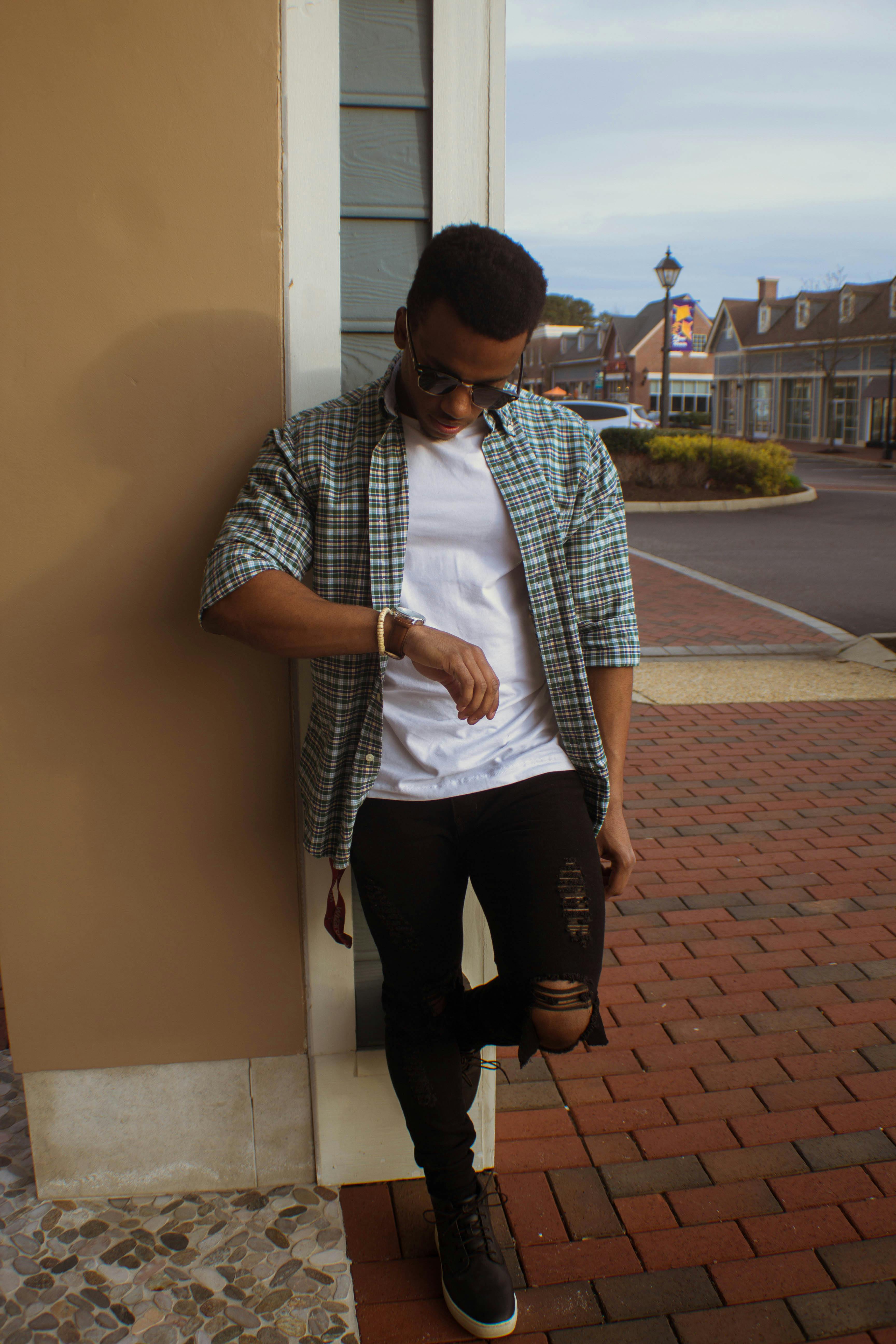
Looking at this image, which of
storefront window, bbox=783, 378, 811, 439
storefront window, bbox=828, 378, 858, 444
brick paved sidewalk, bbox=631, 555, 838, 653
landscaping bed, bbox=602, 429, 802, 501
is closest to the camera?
brick paved sidewalk, bbox=631, 555, 838, 653

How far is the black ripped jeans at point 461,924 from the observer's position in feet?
6.36

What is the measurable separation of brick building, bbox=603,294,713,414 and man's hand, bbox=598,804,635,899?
64.2 m

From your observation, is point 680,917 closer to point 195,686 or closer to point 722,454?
point 195,686

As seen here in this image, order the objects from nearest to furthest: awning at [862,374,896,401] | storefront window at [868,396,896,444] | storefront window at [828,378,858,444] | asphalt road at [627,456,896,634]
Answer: asphalt road at [627,456,896,634] < storefront window at [868,396,896,444] < awning at [862,374,896,401] < storefront window at [828,378,858,444]

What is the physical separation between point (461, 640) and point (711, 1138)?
160 cm

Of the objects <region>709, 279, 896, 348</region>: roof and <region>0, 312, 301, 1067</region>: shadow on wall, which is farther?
<region>709, 279, 896, 348</region>: roof

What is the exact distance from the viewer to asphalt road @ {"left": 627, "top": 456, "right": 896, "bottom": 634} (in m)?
10.8

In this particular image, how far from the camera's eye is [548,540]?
2004mm

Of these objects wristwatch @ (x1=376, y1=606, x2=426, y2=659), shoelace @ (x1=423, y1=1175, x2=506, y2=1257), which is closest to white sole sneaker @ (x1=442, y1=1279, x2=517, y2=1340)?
shoelace @ (x1=423, y1=1175, x2=506, y2=1257)

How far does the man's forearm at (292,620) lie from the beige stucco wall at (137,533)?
14.7 inches

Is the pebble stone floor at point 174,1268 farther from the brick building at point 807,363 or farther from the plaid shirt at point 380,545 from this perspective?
the brick building at point 807,363

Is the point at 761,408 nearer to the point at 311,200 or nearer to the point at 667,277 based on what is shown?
the point at 667,277

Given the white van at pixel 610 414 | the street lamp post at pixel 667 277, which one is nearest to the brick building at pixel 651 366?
the white van at pixel 610 414

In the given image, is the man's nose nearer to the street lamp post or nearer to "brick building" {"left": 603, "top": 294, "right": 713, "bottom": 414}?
the street lamp post
